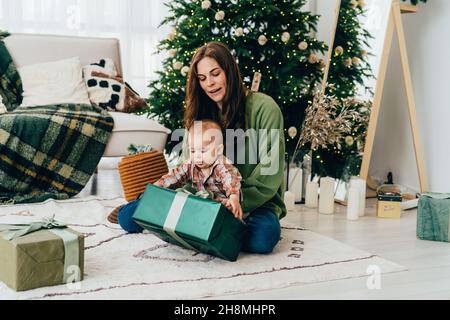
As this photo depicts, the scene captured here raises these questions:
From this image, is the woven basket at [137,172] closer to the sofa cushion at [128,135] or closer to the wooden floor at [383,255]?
the sofa cushion at [128,135]

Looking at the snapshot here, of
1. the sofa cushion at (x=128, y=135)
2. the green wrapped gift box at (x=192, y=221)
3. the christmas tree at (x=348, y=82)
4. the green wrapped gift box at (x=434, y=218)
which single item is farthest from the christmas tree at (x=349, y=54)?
the green wrapped gift box at (x=192, y=221)

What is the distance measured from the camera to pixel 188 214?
1844 millimetres

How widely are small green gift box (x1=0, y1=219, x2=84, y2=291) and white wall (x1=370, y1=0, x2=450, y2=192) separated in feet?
7.92

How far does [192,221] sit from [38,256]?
1.65 feet

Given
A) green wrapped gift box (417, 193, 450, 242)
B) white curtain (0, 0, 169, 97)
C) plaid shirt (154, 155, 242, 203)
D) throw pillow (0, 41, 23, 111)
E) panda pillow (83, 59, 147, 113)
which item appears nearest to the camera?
plaid shirt (154, 155, 242, 203)

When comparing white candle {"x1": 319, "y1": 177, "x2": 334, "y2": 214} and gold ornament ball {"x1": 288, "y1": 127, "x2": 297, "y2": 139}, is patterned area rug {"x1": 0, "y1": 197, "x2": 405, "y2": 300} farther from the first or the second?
gold ornament ball {"x1": 288, "y1": 127, "x2": 297, "y2": 139}

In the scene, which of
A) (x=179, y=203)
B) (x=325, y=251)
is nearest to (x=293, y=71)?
(x=325, y=251)

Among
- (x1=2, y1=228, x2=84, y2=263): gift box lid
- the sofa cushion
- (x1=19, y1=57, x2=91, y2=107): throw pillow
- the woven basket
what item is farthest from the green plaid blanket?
(x1=2, y1=228, x2=84, y2=263): gift box lid

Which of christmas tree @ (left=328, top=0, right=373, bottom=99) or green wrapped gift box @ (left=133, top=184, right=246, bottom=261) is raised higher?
christmas tree @ (left=328, top=0, right=373, bottom=99)

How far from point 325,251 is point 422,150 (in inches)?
64.6

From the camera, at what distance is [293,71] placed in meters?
3.36

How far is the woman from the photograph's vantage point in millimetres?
2098

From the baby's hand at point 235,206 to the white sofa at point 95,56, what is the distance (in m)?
1.33
